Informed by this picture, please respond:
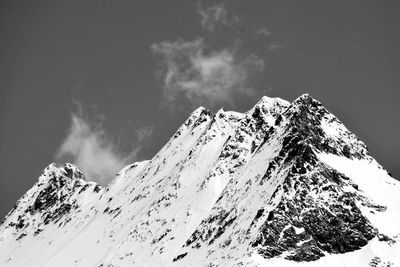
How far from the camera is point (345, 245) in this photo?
508 feet

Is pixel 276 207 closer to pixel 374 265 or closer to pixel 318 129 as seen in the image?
pixel 374 265

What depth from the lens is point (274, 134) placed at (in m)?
199

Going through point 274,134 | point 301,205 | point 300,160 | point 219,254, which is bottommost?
point 219,254

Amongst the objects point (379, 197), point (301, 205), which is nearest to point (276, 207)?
point (301, 205)

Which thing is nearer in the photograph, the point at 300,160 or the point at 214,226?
the point at 300,160

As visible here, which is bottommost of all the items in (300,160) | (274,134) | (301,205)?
(301,205)

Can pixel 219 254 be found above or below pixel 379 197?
below

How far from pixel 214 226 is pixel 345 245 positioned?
131 ft

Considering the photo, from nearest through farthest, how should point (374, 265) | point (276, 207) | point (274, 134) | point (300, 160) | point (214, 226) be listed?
point (374, 265) → point (276, 207) → point (300, 160) → point (214, 226) → point (274, 134)

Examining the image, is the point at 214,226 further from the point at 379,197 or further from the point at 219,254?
the point at 379,197

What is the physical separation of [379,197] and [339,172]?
440 inches

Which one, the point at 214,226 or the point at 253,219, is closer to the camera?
the point at 253,219

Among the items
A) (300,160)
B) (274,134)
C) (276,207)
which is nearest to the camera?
(276,207)

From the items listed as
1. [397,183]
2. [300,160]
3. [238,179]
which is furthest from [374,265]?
[238,179]
